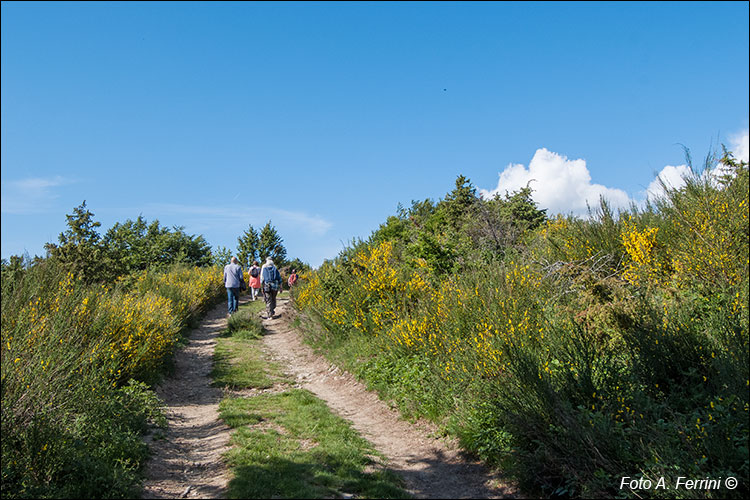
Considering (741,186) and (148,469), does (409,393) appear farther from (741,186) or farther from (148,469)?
(741,186)

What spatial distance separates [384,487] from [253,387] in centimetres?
484

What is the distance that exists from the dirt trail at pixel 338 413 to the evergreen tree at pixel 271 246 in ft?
72.3

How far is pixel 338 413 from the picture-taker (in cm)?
702

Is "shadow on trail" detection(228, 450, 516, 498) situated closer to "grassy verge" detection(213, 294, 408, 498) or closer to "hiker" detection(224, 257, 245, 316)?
"grassy verge" detection(213, 294, 408, 498)

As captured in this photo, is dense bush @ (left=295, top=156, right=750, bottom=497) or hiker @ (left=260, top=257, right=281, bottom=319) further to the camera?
hiker @ (left=260, top=257, right=281, bottom=319)

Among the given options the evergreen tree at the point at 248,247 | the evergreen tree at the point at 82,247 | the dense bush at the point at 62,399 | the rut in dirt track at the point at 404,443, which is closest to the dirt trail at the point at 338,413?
the rut in dirt track at the point at 404,443

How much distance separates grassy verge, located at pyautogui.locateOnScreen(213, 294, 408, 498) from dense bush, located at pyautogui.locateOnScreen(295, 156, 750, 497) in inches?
48.2

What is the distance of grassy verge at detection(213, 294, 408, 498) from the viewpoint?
409 cm

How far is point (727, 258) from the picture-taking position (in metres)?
5.03

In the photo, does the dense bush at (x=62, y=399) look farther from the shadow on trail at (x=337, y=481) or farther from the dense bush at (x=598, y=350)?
the dense bush at (x=598, y=350)

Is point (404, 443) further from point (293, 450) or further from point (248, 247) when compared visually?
point (248, 247)

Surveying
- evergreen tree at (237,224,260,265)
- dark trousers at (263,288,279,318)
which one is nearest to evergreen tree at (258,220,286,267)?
evergreen tree at (237,224,260,265)

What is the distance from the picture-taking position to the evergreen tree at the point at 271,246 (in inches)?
1262

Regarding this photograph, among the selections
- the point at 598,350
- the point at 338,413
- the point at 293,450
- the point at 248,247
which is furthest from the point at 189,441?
the point at 248,247
